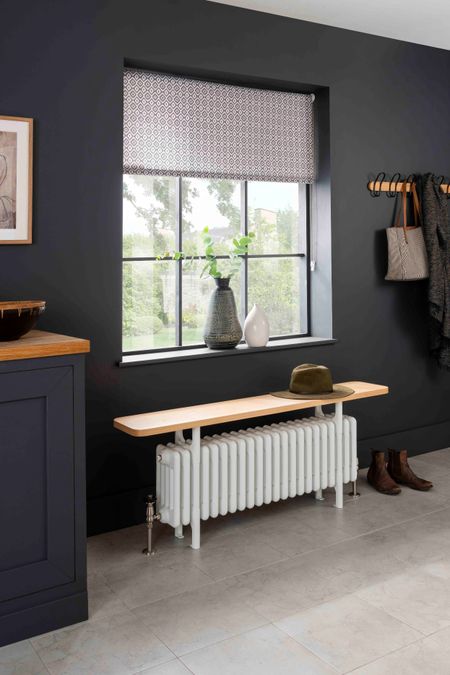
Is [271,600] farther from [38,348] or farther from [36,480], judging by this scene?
[38,348]

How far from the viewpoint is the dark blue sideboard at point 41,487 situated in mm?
Result: 2432

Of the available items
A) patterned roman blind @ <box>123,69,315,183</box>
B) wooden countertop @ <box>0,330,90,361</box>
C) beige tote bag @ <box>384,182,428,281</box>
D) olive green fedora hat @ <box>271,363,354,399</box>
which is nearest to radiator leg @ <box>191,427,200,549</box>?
olive green fedora hat @ <box>271,363,354,399</box>

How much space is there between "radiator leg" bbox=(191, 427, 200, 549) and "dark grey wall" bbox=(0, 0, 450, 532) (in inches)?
18.1

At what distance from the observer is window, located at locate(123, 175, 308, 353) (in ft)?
12.1

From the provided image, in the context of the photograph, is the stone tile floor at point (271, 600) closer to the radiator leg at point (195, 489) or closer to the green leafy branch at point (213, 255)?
the radiator leg at point (195, 489)

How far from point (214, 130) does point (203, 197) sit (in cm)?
37

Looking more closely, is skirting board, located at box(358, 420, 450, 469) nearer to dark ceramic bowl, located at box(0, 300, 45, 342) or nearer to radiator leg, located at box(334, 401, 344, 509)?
radiator leg, located at box(334, 401, 344, 509)

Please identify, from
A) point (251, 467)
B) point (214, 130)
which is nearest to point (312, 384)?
point (251, 467)

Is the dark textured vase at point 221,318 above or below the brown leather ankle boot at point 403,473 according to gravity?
above

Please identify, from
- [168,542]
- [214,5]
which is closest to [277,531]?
[168,542]

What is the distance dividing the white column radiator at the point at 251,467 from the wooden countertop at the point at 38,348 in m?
0.84

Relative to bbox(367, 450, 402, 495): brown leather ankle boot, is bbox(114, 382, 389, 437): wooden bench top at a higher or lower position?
higher

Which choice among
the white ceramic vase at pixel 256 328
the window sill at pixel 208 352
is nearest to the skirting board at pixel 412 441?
the window sill at pixel 208 352

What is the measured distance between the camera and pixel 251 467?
3418 mm
